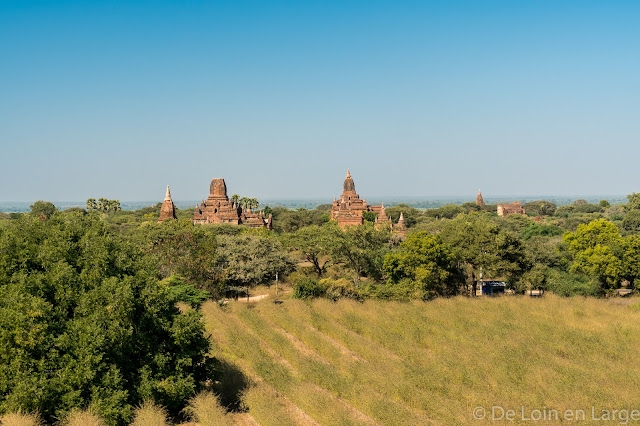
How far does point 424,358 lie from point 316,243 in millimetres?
18102

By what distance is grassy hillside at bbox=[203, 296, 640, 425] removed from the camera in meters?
11.9

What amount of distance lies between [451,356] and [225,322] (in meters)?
9.78

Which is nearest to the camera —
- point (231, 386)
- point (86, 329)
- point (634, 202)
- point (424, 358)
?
point (86, 329)

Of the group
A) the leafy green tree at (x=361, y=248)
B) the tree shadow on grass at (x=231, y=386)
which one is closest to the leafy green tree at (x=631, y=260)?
the leafy green tree at (x=361, y=248)

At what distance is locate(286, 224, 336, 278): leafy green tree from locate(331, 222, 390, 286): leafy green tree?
1.72 feet

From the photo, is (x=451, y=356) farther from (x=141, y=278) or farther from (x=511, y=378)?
(x=141, y=278)

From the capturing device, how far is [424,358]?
15.4 meters

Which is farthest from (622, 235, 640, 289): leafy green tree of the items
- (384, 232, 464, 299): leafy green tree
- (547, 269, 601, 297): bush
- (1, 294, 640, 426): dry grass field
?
(384, 232, 464, 299): leafy green tree

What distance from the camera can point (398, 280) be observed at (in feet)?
90.1

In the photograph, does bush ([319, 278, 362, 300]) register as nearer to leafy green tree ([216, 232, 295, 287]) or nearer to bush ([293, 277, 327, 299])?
bush ([293, 277, 327, 299])

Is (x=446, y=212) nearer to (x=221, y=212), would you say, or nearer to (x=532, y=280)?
(x=221, y=212)

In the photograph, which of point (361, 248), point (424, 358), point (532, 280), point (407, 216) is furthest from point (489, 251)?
point (407, 216)

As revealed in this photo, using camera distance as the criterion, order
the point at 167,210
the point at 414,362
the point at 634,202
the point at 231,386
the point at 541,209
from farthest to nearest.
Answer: the point at 541,209 → the point at 634,202 → the point at 167,210 → the point at 414,362 → the point at 231,386

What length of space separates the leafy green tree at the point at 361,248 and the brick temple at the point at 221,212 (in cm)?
3463
